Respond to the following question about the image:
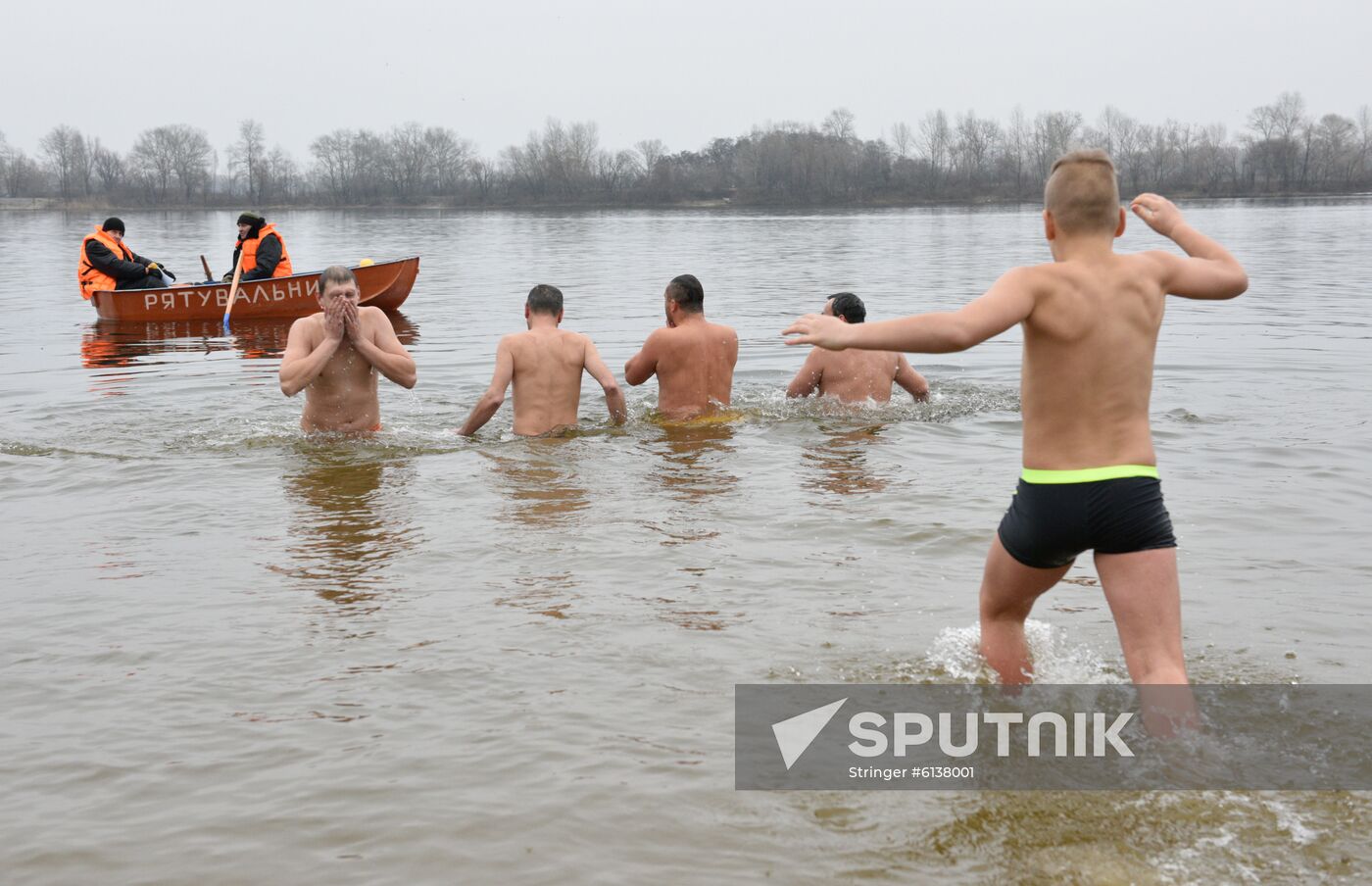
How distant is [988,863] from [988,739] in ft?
2.42

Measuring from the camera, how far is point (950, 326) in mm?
3223

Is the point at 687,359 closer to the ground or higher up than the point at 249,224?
closer to the ground

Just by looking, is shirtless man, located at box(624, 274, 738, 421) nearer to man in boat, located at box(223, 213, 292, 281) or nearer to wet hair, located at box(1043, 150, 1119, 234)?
wet hair, located at box(1043, 150, 1119, 234)

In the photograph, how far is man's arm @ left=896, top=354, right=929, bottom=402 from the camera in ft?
32.4

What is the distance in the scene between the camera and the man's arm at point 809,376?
9.75 m

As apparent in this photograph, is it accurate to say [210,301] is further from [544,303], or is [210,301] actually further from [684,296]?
[684,296]

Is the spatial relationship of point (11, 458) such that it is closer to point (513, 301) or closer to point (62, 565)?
point (62, 565)

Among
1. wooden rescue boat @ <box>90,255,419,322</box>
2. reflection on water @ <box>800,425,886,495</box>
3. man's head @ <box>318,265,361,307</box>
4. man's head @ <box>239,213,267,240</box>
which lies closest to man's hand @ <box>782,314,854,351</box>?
reflection on water @ <box>800,425,886,495</box>

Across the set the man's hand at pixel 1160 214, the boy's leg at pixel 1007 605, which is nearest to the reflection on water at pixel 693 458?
the boy's leg at pixel 1007 605

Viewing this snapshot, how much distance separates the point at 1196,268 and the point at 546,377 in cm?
588

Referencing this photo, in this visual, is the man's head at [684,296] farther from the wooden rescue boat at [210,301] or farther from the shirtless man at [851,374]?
the wooden rescue boat at [210,301]

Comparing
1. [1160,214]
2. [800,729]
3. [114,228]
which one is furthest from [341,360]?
[114,228]

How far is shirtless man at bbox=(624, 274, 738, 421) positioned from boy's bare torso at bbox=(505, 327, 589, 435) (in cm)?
55

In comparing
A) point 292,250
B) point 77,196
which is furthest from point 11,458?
point 77,196
